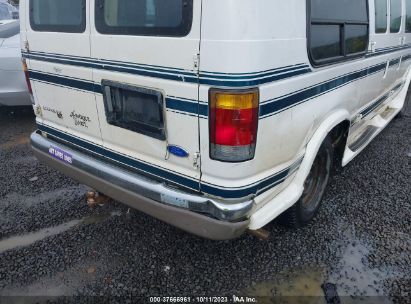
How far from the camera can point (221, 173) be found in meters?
2.08

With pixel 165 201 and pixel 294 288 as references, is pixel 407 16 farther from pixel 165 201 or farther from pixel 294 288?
pixel 165 201

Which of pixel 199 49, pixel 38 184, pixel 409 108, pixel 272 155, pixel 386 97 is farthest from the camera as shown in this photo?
pixel 409 108

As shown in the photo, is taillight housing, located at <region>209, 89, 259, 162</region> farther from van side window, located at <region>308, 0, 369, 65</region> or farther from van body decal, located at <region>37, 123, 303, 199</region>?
van side window, located at <region>308, 0, 369, 65</region>

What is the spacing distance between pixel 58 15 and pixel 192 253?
201cm

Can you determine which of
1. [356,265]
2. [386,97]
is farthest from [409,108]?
[356,265]

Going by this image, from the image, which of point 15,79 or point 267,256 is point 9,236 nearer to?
point 267,256

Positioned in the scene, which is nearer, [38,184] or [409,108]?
[38,184]

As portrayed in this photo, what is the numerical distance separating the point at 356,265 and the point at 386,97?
2.85 meters

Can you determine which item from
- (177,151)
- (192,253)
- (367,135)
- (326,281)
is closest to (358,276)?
(326,281)

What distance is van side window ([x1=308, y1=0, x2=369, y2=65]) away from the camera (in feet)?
7.65

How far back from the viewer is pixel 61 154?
285cm

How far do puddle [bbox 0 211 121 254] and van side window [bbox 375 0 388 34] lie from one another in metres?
2.92

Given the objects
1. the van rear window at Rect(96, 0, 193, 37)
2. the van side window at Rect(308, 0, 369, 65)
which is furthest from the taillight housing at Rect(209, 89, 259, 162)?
the van side window at Rect(308, 0, 369, 65)

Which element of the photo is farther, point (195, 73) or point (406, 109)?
point (406, 109)
